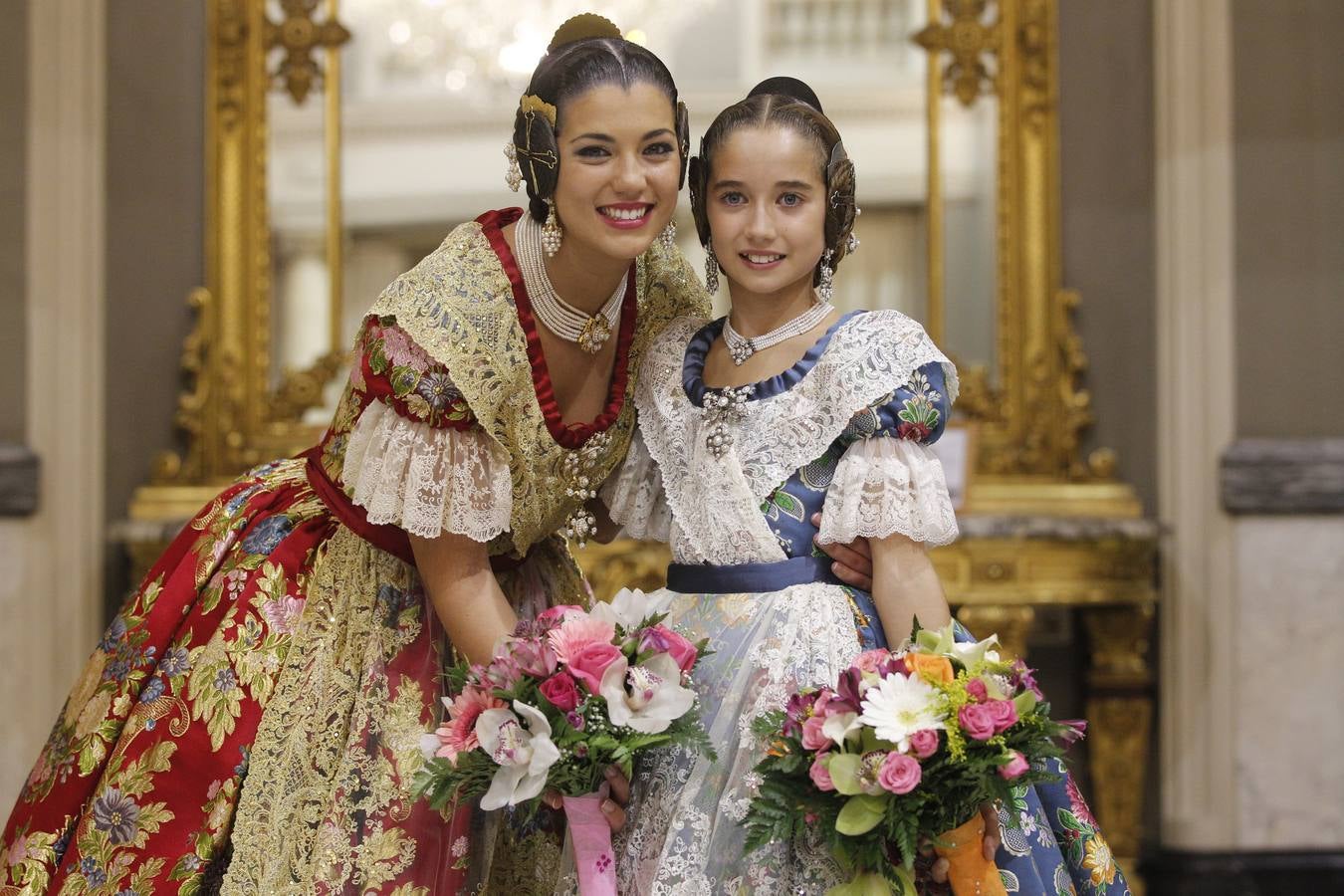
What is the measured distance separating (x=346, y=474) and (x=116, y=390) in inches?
108

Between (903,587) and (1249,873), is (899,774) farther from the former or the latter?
(1249,873)

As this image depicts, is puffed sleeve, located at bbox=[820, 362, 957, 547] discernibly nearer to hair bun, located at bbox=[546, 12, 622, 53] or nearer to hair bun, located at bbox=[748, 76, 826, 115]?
hair bun, located at bbox=[748, 76, 826, 115]

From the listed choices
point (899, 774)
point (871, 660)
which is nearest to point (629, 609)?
point (871, 660)

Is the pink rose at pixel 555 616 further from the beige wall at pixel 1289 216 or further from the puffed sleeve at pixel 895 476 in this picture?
the beige wall at pixel 1289 216

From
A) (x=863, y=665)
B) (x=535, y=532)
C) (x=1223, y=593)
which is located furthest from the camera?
(x=1223, y=593)

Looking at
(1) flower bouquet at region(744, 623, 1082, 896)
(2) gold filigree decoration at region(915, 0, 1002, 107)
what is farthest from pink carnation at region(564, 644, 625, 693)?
(2) gold filigree decoration at region(915, 0, 1002, 107)

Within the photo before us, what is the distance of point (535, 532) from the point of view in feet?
7.63

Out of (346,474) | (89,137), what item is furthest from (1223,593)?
(89,137)

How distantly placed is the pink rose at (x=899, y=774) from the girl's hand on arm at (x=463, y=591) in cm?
61

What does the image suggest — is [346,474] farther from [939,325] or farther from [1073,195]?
[1073,195]

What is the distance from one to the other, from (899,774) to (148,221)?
3.68 metres

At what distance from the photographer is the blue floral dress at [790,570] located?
1916 millimetres

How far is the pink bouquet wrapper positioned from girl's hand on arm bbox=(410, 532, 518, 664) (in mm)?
295

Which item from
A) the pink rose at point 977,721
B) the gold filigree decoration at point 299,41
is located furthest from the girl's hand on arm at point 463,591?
the gold filigree decoration at point 299,41
